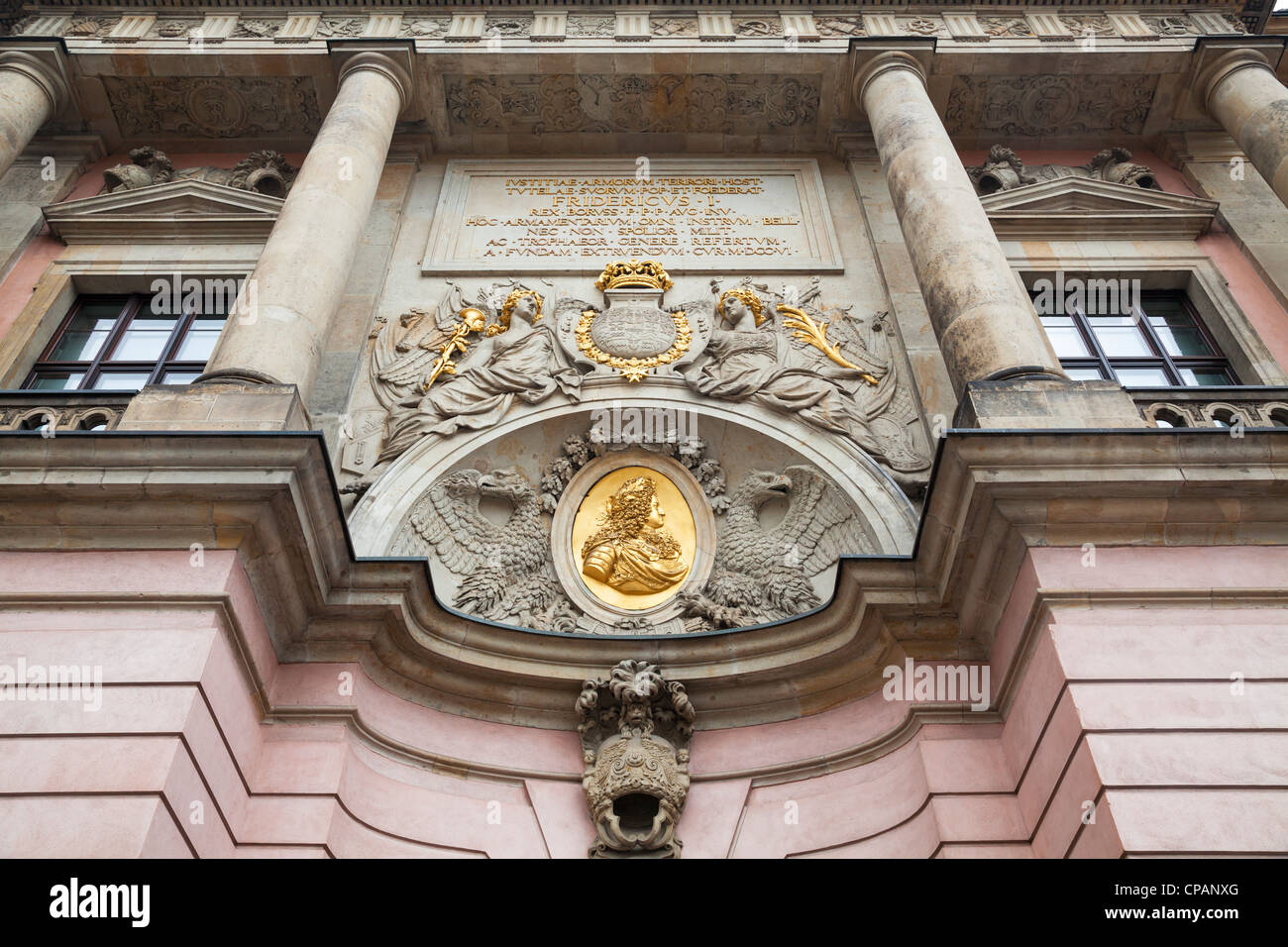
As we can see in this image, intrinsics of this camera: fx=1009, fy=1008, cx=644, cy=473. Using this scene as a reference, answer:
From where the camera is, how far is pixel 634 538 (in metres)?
9.23

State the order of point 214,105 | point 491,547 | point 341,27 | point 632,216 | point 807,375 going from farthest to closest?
point 341,27
point 214,105
point 632,216
point 807,375
point 491,547

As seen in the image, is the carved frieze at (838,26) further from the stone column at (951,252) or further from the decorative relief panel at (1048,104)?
the decorative relief panel at (1048,104)

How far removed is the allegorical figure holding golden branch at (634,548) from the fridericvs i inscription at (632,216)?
318cm

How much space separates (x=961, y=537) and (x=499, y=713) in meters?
3.81

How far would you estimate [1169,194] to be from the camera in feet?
40.3

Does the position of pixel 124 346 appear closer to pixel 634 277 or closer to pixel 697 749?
pixel 634 277

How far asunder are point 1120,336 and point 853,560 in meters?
5.81

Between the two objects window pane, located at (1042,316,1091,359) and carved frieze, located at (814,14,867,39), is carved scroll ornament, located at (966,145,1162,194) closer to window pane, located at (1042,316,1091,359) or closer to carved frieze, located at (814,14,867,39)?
window pane, located at (1042,316,1091,359)

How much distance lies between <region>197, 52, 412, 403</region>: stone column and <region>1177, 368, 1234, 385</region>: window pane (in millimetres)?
8872

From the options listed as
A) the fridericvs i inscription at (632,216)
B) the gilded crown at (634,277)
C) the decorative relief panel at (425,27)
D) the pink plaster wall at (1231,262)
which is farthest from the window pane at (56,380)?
the pink plaster wall at (1231,262)

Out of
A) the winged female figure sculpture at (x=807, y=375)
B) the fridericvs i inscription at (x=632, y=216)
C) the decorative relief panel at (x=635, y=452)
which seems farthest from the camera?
the fridericvs i inscription at (x=632, y=216)

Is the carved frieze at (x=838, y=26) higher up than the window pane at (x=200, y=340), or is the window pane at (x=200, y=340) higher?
the carved frieze at (x=838, y=26)

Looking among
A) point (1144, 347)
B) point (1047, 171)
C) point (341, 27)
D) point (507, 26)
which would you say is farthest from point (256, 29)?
point (1144, 347)

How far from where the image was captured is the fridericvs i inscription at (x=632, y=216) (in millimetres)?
11539
